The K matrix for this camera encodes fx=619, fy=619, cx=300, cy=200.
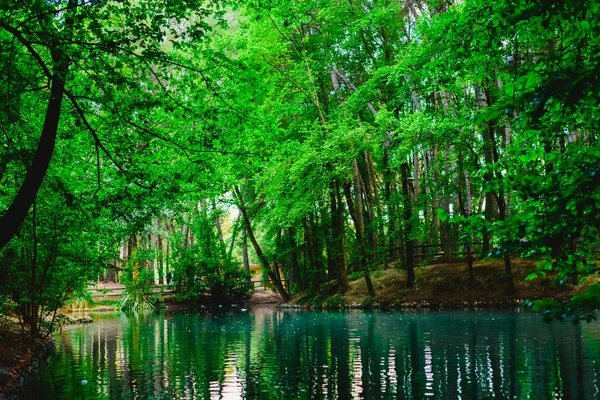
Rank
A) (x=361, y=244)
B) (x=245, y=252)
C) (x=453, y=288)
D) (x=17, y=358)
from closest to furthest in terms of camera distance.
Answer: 1. (x=17, y=358)
2. (x=453, y=288)
3. (x=361, y=244)
4. (x=245, y=252)

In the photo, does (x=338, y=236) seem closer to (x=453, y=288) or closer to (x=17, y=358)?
(x=453, y=288)

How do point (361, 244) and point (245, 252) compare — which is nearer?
point (361, 244)

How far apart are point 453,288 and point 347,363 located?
1646 cm

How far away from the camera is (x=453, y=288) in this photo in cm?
2781

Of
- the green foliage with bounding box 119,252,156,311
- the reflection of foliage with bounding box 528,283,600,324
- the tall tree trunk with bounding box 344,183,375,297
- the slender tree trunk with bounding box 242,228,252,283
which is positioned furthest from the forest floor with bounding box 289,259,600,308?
the reflection of foliage with bounding box 528,283,600,324

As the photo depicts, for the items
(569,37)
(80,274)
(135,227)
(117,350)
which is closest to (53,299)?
(80,274)

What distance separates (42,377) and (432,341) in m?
8.84

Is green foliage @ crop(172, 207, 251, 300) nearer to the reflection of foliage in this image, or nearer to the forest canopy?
the forest canopy

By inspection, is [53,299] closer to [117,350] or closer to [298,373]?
[117,350]

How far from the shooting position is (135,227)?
34.9 ft

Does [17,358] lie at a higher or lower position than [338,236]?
lower

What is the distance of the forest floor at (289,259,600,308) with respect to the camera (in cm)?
2517

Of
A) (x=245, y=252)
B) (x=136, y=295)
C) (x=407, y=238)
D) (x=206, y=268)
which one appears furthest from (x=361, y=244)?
(x=245, y=252)

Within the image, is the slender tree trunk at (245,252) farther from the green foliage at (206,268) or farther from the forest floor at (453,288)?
the forest floor at (453,288)
